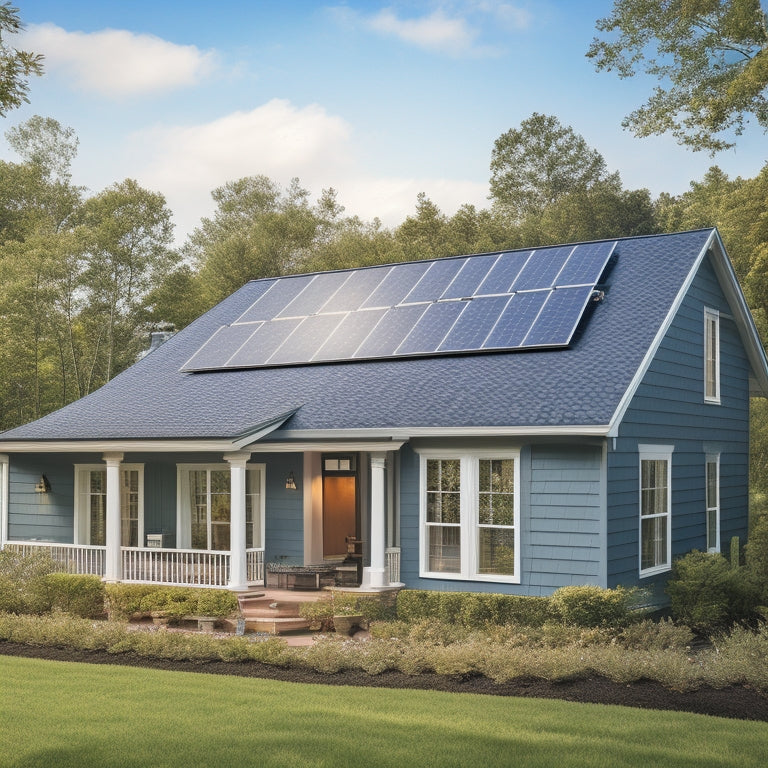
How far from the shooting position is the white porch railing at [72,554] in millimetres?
16766

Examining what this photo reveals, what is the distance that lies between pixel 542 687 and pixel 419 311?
29.8 feet

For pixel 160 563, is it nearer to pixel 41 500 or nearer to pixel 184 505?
pixel 184 505

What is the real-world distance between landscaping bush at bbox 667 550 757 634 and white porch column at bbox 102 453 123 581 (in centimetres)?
857

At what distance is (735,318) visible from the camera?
18.8 m

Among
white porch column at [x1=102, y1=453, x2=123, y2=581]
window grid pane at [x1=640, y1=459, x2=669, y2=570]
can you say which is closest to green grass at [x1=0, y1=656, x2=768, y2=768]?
white porch column at [x1=102, y1=453, x2=123, y2=581]

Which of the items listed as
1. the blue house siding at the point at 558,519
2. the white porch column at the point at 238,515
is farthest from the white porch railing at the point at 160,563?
the blue house siding at the point at 558,519

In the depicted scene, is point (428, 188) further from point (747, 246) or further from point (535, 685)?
point (535, 685)

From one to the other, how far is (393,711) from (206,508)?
881cm

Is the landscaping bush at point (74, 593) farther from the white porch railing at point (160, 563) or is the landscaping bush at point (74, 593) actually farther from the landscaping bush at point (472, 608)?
the landscaping bush at point (472, 608)

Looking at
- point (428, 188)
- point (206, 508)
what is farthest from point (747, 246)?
point (428, 188)

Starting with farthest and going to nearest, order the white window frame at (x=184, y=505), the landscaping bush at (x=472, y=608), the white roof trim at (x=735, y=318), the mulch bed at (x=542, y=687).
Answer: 1. the white window frame at (x=184, y=505)
2. the white roof trim at (x=735, y=318)
3. the landscaping bush at (x=472, y=608)
4. the mulch bed at (x=542, y=687)

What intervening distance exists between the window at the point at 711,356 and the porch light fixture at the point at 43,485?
12284 millimetres

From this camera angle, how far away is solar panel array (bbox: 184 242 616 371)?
16188 mm

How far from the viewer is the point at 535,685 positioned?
10109 mm
